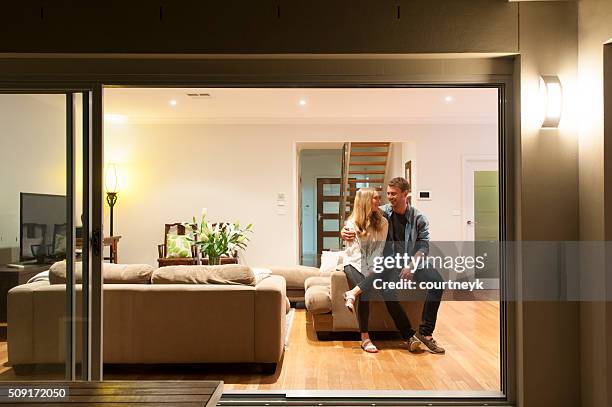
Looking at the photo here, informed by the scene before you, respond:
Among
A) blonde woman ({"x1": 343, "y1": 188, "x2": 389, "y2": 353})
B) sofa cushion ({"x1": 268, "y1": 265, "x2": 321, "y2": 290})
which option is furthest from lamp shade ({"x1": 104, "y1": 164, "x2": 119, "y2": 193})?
blonde woman ({"x1": 343, "y1": 188, "x2": 389, "y2": 353})

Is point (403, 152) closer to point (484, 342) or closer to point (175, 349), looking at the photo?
point (484, 342)

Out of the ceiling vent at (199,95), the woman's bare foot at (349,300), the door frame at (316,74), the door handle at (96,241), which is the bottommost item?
the woman's bare foot at (349,300)

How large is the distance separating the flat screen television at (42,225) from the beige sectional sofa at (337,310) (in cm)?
180

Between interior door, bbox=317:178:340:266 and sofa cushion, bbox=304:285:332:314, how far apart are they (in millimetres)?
343

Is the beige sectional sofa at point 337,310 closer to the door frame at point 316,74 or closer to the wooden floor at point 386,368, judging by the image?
the wooden floor at point 386,368

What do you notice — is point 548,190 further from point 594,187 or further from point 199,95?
point 199,95

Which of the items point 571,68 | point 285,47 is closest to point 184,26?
point 285,47

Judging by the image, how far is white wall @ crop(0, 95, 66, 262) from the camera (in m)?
2.88

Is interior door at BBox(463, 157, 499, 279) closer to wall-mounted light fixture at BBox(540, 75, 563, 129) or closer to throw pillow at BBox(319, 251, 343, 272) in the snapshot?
wall-mounted light fixture at BBox(540, 75, 563, 129)

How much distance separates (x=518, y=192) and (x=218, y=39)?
171 centimetres

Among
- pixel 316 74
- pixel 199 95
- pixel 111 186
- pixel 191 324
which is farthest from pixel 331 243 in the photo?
pixel 111 186

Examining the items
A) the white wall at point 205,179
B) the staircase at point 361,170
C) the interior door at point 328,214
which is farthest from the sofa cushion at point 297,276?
the white wall at point 205,179

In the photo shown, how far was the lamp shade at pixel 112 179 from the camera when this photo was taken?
729cm

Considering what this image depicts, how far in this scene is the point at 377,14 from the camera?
2.71 meters
